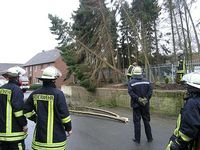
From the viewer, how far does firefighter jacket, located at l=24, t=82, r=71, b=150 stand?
477cm

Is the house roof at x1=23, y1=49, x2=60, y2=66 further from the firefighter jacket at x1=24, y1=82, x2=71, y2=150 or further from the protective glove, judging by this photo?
the firefighter jacket at x1=24, y1=82, x2=71, y2=150

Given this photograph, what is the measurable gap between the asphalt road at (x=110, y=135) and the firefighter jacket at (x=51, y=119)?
327 centimetres

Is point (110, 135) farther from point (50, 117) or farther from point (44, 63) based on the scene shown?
point (44, 63)

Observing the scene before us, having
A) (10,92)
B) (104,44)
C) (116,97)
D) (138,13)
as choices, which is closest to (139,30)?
(138,13)

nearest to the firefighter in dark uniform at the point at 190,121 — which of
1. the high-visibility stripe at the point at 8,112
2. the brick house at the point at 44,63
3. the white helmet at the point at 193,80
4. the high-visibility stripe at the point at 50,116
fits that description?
the white helmet at the point at 193,80

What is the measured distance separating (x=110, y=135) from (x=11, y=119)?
4664 millimetres

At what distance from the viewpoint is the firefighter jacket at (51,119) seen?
4.77 m

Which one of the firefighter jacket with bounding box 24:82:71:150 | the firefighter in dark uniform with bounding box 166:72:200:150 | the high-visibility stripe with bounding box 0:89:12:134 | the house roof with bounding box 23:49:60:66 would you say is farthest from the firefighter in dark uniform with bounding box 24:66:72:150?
the house roof with bounding box 23:49:60:66

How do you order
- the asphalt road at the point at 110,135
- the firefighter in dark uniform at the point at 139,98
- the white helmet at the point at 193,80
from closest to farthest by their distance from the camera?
the white helmet at the point at 193,80 < the asphalt road at the point at 110,135 < the firefighter in dark uniform at the point at 139,98

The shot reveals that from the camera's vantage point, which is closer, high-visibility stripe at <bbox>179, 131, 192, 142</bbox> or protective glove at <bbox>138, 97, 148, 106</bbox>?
high-visibility stripe at <bbox>179, 131, 192, 142</bbox>

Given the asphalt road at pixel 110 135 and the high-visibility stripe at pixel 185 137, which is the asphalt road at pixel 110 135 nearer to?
the asphalt road at pixel 110 135

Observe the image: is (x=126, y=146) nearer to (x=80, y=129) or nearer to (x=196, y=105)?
(x=80, y=129)

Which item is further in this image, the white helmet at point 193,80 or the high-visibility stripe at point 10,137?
the high-visibility stripe at point 10,137

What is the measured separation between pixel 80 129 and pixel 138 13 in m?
14.4
